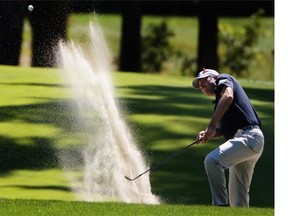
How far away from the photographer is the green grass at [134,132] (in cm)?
1253

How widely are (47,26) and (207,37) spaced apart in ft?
17.5

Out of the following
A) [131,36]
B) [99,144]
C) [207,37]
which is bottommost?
[207,37]

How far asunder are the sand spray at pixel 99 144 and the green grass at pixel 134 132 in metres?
0.18

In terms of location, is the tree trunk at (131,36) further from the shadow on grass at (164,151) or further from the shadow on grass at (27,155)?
the shadow on grass at (27,155)

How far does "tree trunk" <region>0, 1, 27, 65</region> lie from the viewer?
21141mm

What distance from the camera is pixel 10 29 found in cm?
2198

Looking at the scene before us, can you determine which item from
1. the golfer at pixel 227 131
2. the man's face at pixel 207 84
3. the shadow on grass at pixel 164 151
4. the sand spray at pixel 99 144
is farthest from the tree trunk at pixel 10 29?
the golfer at pixel 227 131

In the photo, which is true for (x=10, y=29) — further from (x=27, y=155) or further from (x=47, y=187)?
(x=47, y=187)

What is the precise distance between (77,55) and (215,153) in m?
4.11

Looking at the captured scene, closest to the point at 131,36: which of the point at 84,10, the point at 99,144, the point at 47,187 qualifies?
the point at 84,10

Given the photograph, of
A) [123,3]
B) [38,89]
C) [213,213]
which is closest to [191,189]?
[213,213]

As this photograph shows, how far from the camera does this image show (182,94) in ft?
57.7

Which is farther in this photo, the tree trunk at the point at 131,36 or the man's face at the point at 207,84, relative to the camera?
the tree trunk at the point at 131,36

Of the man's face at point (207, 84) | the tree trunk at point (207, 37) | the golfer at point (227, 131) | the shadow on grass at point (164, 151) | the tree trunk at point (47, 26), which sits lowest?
the tree trunk at point (207, 37)
